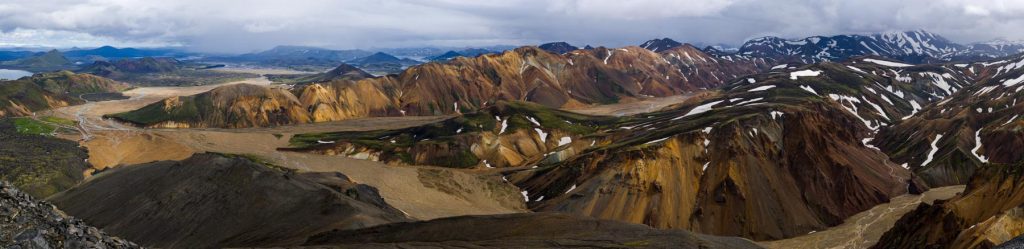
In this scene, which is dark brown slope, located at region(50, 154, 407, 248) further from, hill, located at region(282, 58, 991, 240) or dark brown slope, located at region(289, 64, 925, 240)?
hill, located at region(282, 58, 991, 240)

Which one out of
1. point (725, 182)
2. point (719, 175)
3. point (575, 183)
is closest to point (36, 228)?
point (575, 183)

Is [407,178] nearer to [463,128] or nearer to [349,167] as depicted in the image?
[349,167]

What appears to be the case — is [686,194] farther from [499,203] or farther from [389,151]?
[389,151]

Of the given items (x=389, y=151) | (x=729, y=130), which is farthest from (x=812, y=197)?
(x=389, y=151)

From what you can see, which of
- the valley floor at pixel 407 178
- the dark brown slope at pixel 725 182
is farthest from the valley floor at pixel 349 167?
the dark brown slope at pixel 725 182

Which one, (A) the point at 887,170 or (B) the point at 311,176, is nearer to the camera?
(B) the point at 311,176

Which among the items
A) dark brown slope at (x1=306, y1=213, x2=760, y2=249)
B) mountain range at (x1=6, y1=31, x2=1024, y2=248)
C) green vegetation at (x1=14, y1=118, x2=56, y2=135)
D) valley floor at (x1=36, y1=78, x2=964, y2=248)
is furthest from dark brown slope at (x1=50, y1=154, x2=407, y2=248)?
green vegetation at (x1=14, y1=118, x2=56, y2=135)
